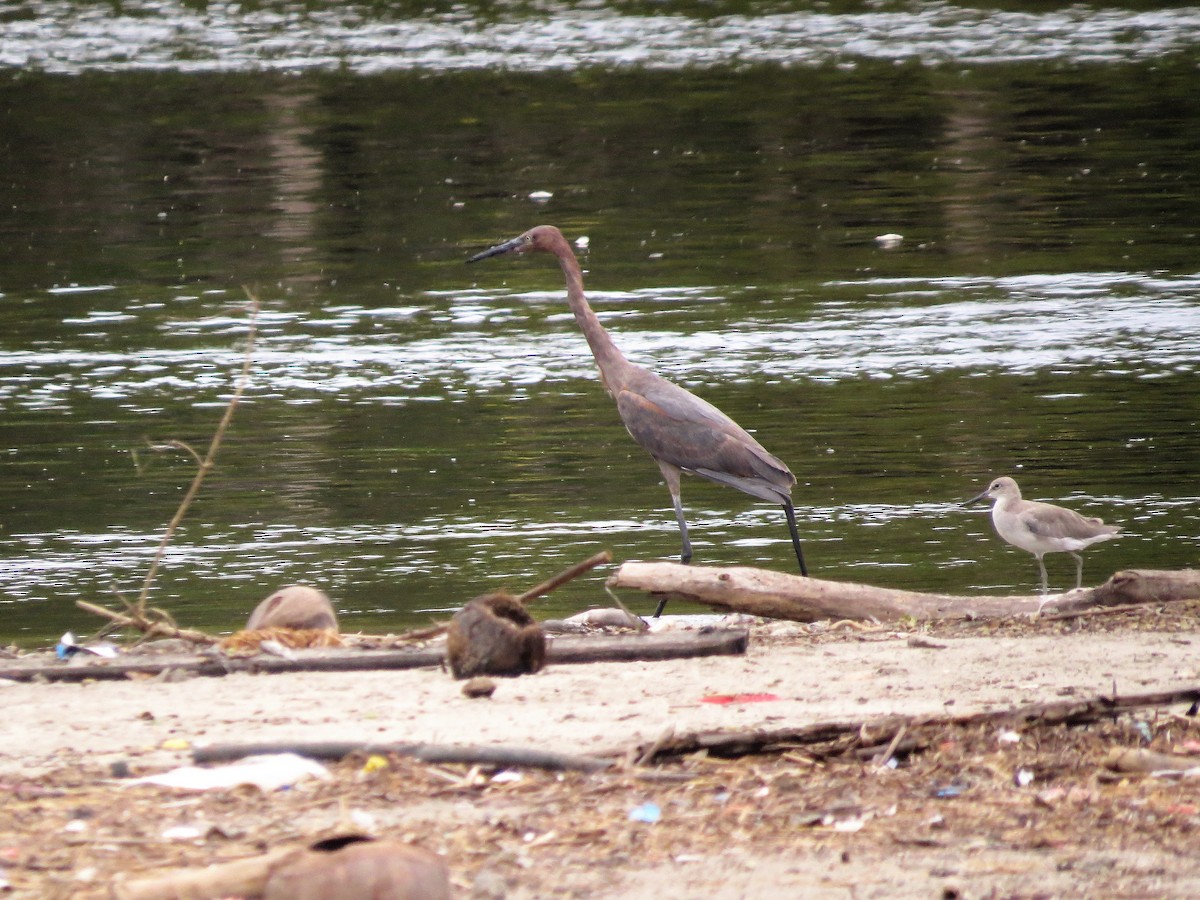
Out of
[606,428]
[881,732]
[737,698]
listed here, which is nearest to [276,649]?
[737,698]

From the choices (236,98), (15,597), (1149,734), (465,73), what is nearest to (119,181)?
(236,98)

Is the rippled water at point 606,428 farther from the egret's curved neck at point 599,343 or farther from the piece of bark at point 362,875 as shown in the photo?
the piece of bark at point 362,875

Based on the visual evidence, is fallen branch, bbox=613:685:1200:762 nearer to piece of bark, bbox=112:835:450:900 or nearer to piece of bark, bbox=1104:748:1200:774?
piece of bark, bbox=1104:748:1200:774

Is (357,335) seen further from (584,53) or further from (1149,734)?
(584,53)

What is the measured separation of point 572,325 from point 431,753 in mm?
11678

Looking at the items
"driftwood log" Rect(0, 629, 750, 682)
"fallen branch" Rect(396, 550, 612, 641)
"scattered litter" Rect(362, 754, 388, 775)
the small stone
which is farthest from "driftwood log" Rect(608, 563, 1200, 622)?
"scattered litter" Rect(362, 754, 388, 775)

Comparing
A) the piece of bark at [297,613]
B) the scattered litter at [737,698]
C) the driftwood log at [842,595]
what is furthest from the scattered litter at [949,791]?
the piece of bark at [297,613]

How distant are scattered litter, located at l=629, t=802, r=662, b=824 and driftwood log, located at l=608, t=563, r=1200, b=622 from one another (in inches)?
113

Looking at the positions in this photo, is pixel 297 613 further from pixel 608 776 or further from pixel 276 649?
pixel 608 776

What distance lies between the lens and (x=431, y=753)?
5801mm

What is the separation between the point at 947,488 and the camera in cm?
1194

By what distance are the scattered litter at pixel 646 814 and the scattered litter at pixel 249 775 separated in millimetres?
908

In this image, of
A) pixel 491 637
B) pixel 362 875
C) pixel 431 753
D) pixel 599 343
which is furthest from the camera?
pixel 599 343

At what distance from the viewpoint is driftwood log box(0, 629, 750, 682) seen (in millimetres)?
7387
